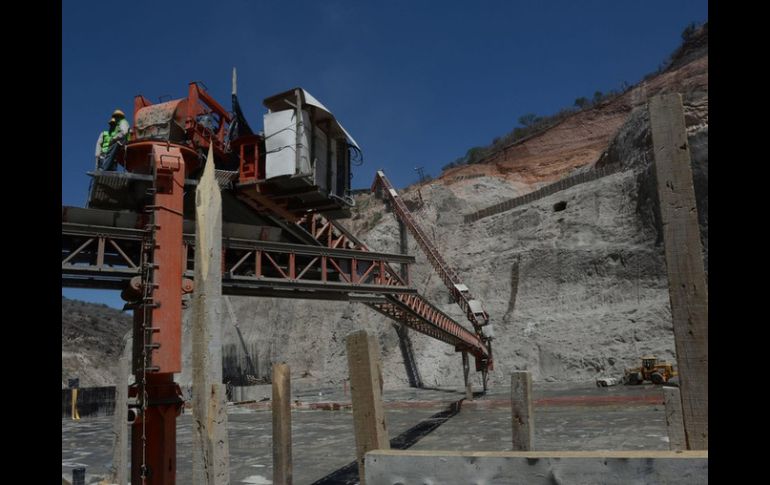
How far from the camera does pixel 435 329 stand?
21875mm

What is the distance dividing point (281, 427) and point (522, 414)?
3.38 m

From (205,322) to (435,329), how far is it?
17.7 metres

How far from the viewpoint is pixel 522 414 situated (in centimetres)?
793

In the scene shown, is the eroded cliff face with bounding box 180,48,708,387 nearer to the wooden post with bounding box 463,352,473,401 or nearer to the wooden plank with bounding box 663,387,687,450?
the wooden post with bounding box 463,352,473,401

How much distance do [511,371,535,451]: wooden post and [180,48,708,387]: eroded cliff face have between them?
61.7ft

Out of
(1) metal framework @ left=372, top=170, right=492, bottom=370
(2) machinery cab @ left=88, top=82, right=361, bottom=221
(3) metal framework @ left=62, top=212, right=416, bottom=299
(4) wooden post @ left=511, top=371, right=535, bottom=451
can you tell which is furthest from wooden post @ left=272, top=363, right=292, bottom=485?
(1) metal framework @ left=372, top=170, right=492, bottom=370

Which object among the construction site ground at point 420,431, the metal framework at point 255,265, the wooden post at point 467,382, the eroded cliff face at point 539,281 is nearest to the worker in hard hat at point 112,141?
→ the metal framework at point 255,265

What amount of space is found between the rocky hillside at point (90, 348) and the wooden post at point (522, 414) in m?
40.0

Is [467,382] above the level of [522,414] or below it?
below

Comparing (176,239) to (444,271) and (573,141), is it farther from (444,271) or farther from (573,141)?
(573,141)

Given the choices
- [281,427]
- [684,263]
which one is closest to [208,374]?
[281,427]

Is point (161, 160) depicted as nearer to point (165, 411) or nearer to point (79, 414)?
point (165, 411)

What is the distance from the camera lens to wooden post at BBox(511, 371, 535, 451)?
7926mm
